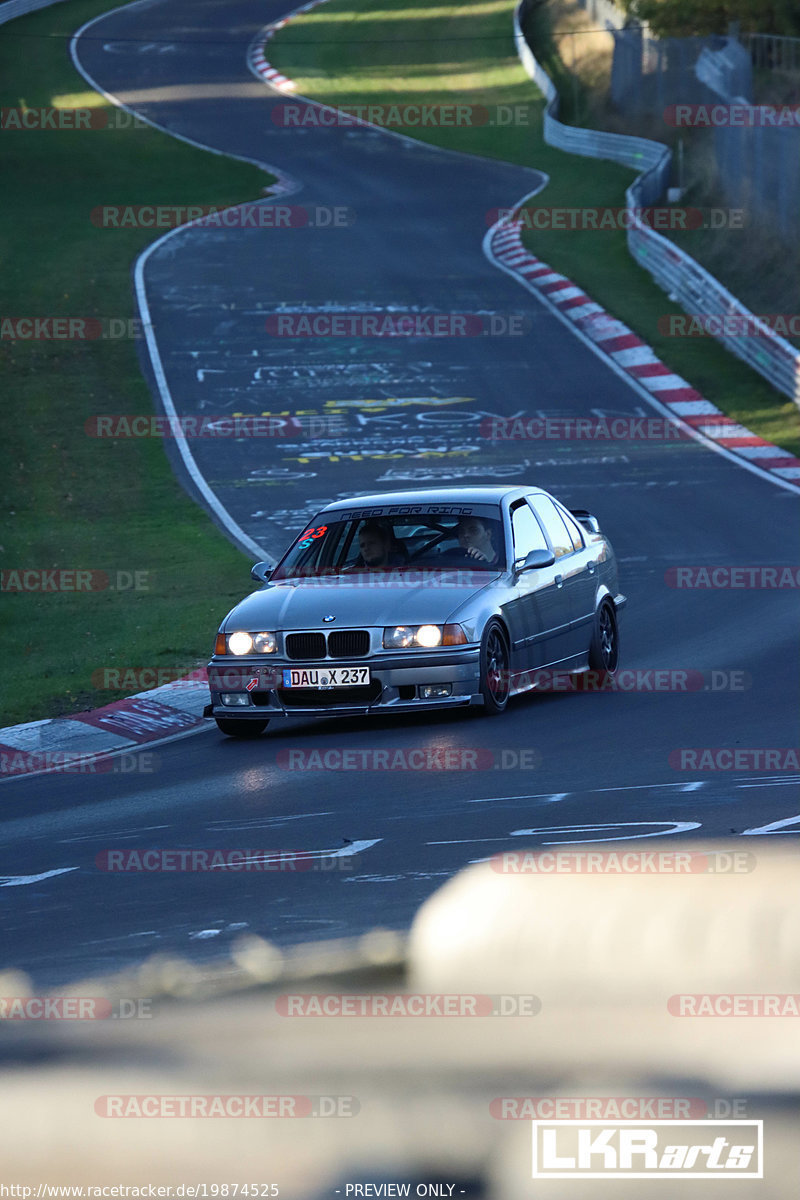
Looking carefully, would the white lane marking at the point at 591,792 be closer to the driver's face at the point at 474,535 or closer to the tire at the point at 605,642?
the driver's face at the point at 474,535

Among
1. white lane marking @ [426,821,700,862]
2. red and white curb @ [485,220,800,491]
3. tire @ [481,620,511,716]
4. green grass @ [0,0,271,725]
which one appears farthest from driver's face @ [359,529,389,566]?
red and white curb @ [485,220,800,491]

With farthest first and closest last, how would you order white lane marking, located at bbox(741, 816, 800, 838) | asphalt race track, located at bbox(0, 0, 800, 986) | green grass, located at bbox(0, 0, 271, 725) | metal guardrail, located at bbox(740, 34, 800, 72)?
metal guardrail, located at bbox(740, 34, 800, 72)
green grass, located at bbox(0, 0, 271, 725)
white lane marking, located at bbox(741, 816, 800, 838)
asphalt race track, located at bbox(0, 0, 800, 986)

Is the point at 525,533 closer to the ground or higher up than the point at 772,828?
closer to the ground

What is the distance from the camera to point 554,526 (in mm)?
12617

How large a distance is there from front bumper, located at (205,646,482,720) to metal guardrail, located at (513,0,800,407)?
15623 mm

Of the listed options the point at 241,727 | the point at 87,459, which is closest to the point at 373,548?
the point at 241,727

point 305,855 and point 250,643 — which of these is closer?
point 305,855

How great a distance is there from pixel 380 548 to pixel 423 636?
1146 mm

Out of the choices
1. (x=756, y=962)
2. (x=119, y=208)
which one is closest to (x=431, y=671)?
(x=756, y=962)

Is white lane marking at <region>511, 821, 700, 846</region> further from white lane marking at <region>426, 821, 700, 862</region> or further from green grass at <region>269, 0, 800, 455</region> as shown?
green grass at <region>269, 0, 800, 455</region>

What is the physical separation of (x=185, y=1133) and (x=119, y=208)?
130ft

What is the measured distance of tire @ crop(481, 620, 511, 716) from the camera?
35.8 feet

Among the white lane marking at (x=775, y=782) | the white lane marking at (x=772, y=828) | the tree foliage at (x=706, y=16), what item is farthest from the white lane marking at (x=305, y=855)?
the tree foliage at (x=706, y=16)

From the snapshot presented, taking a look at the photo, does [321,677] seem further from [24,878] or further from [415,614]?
[24,878]
